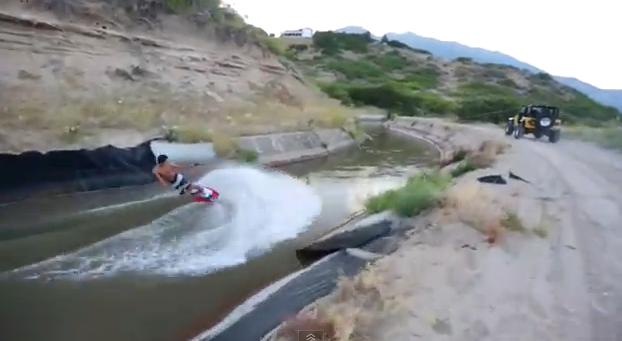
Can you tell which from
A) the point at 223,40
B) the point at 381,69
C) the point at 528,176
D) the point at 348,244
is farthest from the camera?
the point at 381,69

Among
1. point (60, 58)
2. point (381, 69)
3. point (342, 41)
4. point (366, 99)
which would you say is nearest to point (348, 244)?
point (60, 58)

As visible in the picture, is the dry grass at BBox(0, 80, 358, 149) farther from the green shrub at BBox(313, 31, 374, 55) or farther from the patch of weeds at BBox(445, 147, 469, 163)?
the green shrub at BBox(313, 31, 374, 55)

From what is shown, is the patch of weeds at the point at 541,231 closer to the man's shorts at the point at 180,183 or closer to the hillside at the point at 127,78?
the man's shorts at the point at 180,183

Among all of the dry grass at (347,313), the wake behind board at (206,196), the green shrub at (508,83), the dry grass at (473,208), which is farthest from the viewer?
the green shrub at (508,83)

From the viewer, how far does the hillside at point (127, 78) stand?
20.7 m

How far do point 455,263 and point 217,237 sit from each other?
538 centimetres

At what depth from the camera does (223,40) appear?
39.0 m

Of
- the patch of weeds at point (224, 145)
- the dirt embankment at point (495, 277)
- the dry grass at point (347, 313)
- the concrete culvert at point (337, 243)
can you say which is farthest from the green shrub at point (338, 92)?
the dry grass at point (347, 313)

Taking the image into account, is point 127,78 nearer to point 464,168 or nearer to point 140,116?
point 140,116

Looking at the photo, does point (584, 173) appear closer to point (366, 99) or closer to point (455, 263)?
point (455, 263)

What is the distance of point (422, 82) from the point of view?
90.4 metres

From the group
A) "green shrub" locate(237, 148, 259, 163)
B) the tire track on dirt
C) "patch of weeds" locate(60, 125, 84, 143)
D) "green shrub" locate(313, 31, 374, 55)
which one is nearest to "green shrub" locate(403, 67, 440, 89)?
"green shrub" locate(313, 31, 374, 55)

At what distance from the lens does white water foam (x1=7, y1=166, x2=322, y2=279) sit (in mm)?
11406

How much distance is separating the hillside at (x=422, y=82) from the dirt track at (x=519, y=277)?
45296 millimetres
